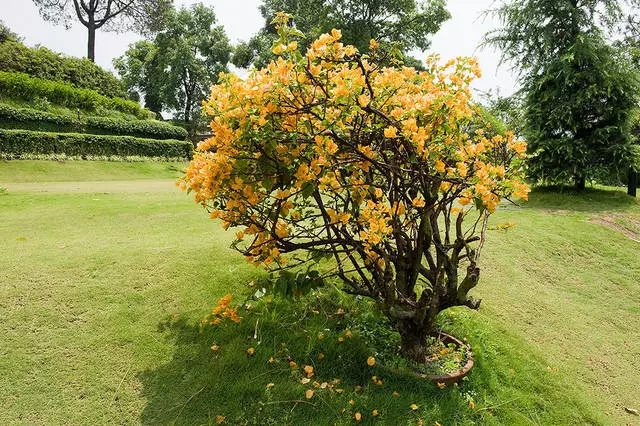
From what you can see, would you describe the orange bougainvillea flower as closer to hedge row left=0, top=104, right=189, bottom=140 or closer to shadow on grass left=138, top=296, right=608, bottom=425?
shadow on grass left=138, top=296, right=608, bottom=425

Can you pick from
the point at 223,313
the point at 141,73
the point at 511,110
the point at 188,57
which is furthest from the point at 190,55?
the point at 223,313

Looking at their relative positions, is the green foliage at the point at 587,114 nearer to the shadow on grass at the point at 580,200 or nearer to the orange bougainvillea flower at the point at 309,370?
the shadow on grass at the point at 580,200

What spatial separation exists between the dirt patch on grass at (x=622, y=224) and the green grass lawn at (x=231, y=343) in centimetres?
301

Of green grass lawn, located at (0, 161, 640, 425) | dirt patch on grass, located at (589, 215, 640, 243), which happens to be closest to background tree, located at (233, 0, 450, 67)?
dirt patch on grass, located at (589, 215, 640, 243)

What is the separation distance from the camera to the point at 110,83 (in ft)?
→ 68.2

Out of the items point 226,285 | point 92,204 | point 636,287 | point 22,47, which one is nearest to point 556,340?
point 636,287

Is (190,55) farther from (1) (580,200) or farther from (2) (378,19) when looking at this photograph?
(1) (580,200)

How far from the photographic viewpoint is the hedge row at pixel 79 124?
14547 millimetres

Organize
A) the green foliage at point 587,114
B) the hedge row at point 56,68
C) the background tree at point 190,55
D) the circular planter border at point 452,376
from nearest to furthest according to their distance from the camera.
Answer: the circular planter border at point 452,376, the green foliage at point 587,114, the hedge row at point 56,68, the background tree at point 190,55

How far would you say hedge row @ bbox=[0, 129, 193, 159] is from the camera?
1350 centimetres

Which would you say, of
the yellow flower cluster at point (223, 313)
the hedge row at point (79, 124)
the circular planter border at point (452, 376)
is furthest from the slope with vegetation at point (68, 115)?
the circular planter border at point (452, 376)

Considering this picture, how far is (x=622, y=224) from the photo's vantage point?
29.5 ft

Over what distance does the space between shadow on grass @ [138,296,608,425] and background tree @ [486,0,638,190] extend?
982 centimetres

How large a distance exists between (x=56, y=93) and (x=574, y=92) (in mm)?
18418
